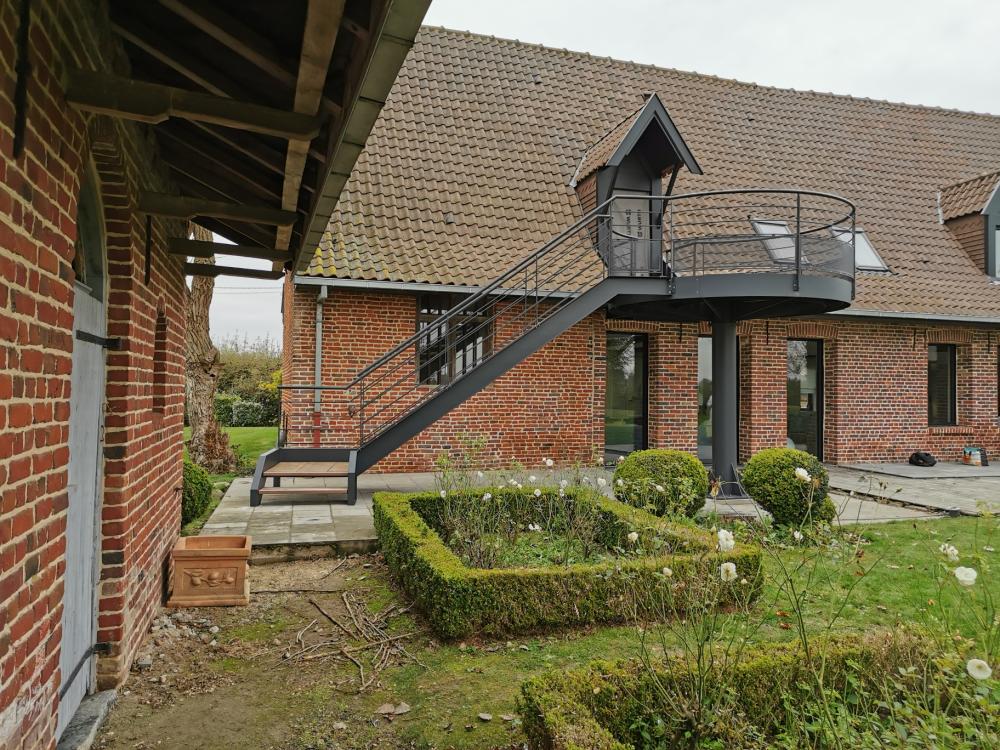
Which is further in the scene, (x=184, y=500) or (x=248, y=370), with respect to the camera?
(x=248, y=370)

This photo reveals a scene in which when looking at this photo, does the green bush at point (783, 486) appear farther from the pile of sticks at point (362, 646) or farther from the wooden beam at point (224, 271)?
the wooden beam at point (224, 271)

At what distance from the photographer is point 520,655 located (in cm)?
440

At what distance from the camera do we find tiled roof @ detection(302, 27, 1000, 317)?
11.6m

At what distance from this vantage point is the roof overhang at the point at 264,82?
6.70ft

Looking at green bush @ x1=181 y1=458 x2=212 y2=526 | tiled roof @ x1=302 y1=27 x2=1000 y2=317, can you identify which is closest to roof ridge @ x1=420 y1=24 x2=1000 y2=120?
tiled roof @ x1=302 y1=27 x2=1000 y2=317

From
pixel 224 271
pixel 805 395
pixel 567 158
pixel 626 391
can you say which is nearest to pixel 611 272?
pixel 626 391

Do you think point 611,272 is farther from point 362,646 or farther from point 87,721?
point 87,721

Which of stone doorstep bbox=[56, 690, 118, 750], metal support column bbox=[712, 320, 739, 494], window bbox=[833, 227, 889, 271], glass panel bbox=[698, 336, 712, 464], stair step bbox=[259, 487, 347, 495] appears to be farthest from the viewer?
glass panel bbox=[698, 336, 712, 464]

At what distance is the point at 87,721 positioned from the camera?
333 cm

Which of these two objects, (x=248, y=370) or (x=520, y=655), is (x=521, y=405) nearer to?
(x=520, y=655)

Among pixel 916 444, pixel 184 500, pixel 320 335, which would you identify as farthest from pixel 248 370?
pixel 916 444

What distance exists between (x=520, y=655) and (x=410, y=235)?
27.4ft

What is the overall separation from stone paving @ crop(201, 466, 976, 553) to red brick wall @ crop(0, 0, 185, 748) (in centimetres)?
293

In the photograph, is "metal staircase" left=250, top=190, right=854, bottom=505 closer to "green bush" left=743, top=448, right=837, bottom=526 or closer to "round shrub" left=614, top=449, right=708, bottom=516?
"round shrub" left=614, top=449, right=708, bottom=516
